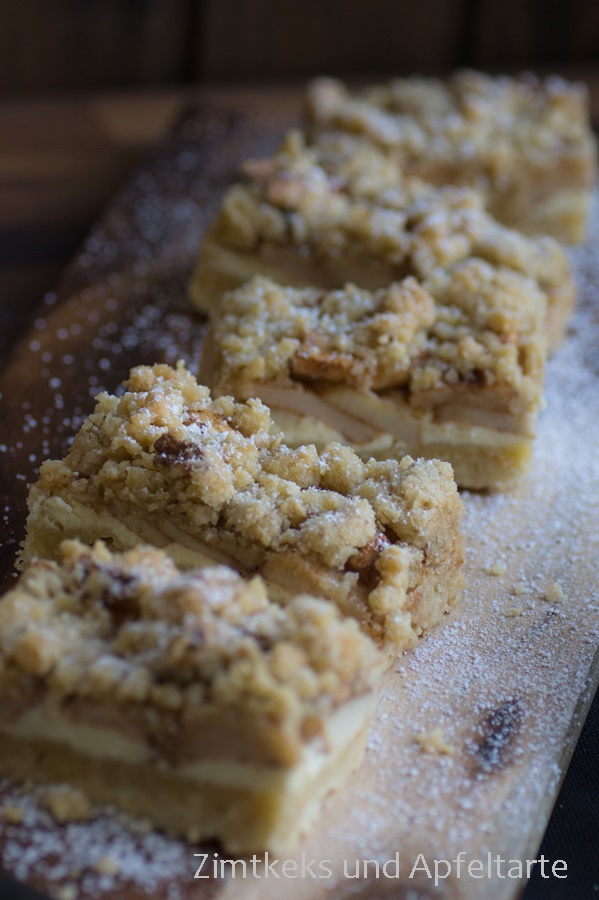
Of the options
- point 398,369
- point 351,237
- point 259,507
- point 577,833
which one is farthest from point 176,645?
point 351,237

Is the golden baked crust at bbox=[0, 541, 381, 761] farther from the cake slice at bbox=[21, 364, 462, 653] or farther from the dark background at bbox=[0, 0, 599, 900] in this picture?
the dark background at bbox=[0, 0, 599, 900]

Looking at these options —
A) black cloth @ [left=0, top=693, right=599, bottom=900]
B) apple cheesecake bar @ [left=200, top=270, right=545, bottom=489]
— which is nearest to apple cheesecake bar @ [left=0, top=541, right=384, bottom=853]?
black cloth @ [left=0, top=693, right=599, bottom=900]

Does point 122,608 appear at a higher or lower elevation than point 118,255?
lower

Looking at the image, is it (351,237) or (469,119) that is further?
(469,119)

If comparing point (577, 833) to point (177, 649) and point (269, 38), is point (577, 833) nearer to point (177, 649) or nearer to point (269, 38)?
point (177, 649)

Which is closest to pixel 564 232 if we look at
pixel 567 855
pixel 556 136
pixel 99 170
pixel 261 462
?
pixel 556 136

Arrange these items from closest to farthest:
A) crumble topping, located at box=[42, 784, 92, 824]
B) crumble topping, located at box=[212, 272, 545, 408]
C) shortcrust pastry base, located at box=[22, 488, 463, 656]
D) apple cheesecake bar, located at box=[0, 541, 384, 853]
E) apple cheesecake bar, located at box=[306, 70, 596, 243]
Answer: apple cheesecake bar, located at box=[0, 541, 384, 853] < crumble topping, located at box=[42, 784, 92, 824] < shortcrust pastry base, located at box=[22, 488, 463, 656] < crumble topping, located at box=[212, 272, 545, 408] < apple cheesecake bar, located at box=[306, 70, 596, 243]

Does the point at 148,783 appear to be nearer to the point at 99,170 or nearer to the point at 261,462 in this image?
the point at 261,462
